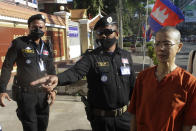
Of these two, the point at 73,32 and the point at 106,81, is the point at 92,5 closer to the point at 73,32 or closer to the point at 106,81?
the point at 73,32

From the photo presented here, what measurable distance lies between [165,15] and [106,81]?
12.9 feet

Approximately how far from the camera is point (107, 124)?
2.32 meters

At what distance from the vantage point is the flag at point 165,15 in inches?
209

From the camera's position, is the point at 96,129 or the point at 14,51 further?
the point at 14,51

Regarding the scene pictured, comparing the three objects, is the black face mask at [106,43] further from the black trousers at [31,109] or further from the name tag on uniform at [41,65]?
the black trousers at [31,109]

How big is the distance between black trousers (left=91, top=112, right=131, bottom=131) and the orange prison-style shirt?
1.95 ft

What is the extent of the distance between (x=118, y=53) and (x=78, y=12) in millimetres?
21747

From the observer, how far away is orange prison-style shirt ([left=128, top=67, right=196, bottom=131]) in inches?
63.2

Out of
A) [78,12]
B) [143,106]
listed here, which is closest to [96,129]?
[143,106]

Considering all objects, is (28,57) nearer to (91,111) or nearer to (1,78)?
(1,78)

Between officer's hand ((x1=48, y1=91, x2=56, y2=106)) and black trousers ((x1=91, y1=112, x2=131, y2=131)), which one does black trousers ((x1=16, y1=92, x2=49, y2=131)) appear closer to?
officer's hand ((x1=48, y1=91, x2=56, y2=106))

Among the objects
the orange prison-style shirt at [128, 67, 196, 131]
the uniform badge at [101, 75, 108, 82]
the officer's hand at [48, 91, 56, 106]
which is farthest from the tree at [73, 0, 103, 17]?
the orange prison-style shirt at [128, 67, 196, 131]

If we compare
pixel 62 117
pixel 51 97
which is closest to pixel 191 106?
pixel 51 97

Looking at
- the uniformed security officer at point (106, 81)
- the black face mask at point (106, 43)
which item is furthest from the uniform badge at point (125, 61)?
the black face mask at point (106, 43)
